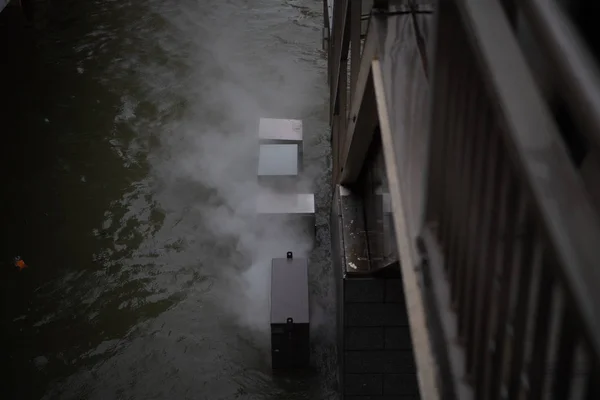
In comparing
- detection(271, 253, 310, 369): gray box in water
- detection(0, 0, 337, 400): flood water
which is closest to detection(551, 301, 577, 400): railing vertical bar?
detection(271, 253, 310, 369): gray box in water

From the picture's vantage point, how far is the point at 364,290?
4066 millimetres

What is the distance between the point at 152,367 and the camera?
5.09 meters

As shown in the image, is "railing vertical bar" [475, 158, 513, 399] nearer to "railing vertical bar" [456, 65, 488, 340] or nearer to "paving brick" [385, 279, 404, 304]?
"railing vertical bar" [456, 65, 488, 340]

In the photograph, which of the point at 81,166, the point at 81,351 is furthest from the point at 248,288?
the point at 81,166

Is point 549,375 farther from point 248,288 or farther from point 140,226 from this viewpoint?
point 140,226

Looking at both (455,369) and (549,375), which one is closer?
(549,375)

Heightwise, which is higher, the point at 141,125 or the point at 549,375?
the point at 549,375

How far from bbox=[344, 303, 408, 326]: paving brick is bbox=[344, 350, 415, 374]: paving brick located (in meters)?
0.23

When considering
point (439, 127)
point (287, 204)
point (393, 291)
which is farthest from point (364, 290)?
point (439, 127)

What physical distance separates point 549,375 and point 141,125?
22.2ft

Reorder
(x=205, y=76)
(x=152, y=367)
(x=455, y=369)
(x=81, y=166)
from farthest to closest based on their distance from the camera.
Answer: (x=205, y=76) → (x=81, y=166) → (x=152, y=367) → (x=455, y=369)

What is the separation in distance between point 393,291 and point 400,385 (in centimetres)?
78

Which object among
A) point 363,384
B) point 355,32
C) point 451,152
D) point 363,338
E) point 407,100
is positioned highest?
point 451,152

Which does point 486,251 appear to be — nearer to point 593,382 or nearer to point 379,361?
point 593,382
